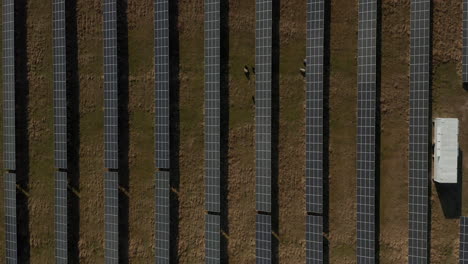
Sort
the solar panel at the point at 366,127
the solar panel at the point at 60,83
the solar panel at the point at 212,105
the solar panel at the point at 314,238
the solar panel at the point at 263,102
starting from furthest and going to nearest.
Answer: the solar panel at the point at 60,83
the solar panel at the point at 212,105
the solar panel at the point at 263,102
the solar panel at the point at 314,238
the solar panel at the point at 366,127

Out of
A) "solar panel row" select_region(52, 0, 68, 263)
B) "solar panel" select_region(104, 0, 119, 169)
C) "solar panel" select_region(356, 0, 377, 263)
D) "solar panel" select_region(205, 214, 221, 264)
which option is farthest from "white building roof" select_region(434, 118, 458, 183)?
"solar panel row" select_region(52, 0, 68, 263)

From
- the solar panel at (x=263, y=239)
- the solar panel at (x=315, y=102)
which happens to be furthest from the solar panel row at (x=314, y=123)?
the solar panel at (x=263, y=239)

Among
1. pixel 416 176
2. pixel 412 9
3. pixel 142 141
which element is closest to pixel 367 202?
pixel 416 176

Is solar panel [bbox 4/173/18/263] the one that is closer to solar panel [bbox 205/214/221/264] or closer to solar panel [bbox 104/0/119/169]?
solar panel [bbox 104/0/119/169]

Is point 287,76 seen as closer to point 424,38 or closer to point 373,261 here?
point 424,38

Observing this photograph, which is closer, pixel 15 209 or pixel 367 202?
pixel 367 202

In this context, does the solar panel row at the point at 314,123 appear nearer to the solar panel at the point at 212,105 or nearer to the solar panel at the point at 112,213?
the solar panel at the point at 212,105
